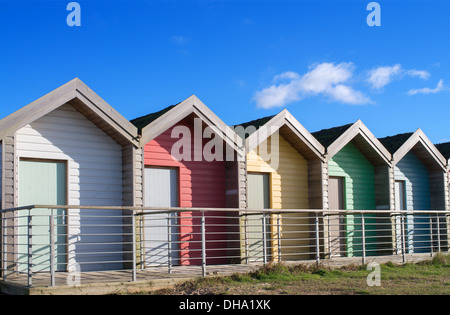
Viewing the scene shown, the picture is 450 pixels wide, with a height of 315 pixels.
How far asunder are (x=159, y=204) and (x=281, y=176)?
392 cm

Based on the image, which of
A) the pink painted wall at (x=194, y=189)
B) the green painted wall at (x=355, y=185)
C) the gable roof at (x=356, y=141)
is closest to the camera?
the pink painted wall at (x=194, y=189)

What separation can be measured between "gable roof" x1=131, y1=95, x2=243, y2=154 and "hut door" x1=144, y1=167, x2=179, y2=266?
1.13m

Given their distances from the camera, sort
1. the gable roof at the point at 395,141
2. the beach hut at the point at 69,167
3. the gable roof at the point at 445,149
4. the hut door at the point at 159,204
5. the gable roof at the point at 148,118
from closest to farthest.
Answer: the beach hut at the point at 69,167
the gable roof at the point at 148,118
the hut door at the point at 159,204
the gable roof at the point at 395,141
the gable roof at the point at 445,149

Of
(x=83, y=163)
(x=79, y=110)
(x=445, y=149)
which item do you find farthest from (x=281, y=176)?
(x=445, y=149)

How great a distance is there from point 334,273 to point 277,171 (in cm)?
401

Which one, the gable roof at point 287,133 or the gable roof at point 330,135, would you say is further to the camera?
the gable roof at point 330,135

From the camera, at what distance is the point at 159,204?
14.0m

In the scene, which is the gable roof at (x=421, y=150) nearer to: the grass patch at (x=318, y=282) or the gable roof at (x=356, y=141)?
the gable roof at (x=356, y=141)

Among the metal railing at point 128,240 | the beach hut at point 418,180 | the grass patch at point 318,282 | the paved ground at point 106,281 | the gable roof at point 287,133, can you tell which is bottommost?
the grass patch at point 318,282

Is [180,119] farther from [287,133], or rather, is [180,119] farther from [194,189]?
[287,133]

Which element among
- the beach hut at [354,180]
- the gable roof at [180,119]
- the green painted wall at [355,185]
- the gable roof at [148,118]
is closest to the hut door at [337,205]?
the beach hut at [354,180]

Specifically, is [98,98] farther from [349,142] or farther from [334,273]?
[349,142]

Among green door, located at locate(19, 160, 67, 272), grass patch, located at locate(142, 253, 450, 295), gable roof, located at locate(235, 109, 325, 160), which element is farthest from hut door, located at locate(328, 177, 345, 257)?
green door, located at locate(19, 160, 67, 272)

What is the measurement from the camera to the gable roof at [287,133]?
1502cm
